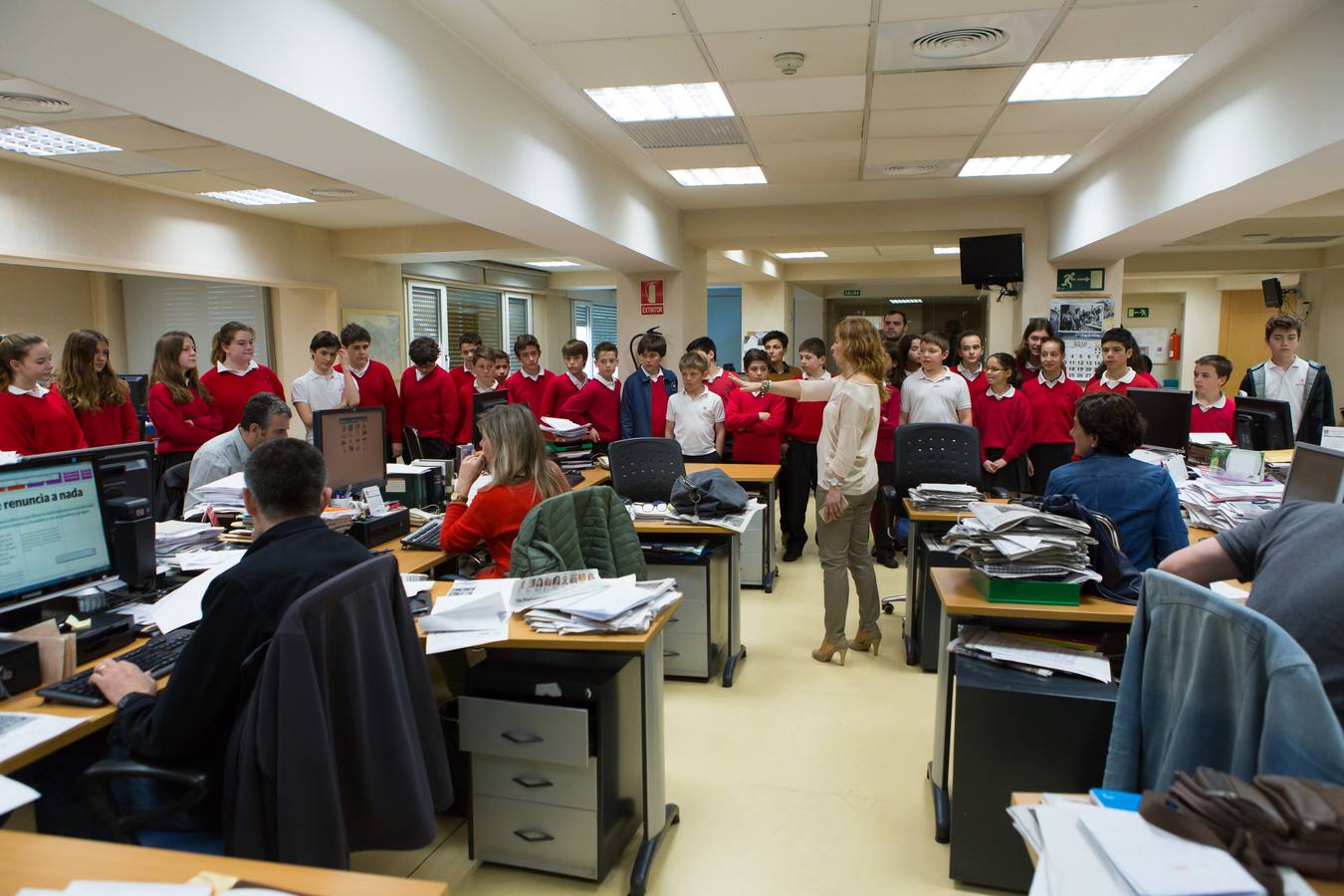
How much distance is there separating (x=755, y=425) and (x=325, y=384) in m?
3.10

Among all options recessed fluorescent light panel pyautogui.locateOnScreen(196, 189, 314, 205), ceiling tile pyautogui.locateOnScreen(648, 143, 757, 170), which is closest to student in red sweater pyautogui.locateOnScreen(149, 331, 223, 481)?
recessed fluorescent light panel pyautogui.locateOnScreen(196, 189, 314, 205)

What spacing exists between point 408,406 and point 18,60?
12.8 ft

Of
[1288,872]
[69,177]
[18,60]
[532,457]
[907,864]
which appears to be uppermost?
[69,177]

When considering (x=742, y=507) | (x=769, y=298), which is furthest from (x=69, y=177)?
(x=769, y=298)

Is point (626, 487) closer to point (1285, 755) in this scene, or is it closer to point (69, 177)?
point (1285, 755)

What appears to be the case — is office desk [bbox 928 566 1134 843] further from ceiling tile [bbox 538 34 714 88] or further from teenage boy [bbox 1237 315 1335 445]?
teenage boy [bbox 1237 315 1335 445]

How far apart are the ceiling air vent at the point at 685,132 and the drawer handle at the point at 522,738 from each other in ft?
13.2

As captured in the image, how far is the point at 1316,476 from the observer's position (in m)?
2.56

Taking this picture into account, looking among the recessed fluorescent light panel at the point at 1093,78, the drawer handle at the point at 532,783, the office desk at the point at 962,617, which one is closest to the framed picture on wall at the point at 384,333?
the recessed fluorescent light panel at the point at 1093,78

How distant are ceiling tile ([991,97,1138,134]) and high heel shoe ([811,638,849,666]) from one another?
3.30m

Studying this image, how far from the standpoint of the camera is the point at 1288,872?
1097mm

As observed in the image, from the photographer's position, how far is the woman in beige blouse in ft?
12.5

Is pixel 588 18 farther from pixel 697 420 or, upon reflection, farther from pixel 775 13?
pixel 697 420

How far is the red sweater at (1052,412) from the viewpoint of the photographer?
5.56 metres
